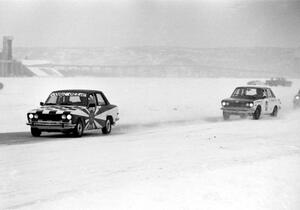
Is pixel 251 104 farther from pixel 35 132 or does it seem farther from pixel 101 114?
pixel 35 132

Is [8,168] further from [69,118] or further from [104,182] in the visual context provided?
[69,118]

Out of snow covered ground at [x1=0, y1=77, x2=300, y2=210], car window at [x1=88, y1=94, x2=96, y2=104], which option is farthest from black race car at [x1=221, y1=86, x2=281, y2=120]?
car window at [x1=88, y1=94, x2=96, y2=104]

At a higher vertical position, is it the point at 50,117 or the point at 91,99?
the point at 91,99

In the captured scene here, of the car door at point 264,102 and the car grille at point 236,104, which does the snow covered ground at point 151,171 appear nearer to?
the car grille at point 236,104

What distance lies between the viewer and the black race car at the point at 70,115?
14.2 metres

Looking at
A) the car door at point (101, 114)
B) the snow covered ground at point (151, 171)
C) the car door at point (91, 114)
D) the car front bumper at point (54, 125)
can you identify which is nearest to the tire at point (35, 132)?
the snow covered ground at point (151, 171)

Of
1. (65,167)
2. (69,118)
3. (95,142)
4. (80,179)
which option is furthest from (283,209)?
(69,118)

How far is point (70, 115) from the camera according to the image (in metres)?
14.2

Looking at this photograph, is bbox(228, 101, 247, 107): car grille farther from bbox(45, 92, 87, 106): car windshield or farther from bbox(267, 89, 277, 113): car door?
bbox(45, 92, 87, 106): car windshield

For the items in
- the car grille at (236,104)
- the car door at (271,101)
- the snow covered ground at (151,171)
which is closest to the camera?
the snow covered ground at (151,171)

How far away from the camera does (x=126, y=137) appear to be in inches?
589

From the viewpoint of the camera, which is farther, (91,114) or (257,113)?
(257,113)

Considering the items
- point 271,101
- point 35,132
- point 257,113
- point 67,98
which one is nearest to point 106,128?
point 67,98

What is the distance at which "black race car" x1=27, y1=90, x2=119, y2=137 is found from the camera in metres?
14.2
